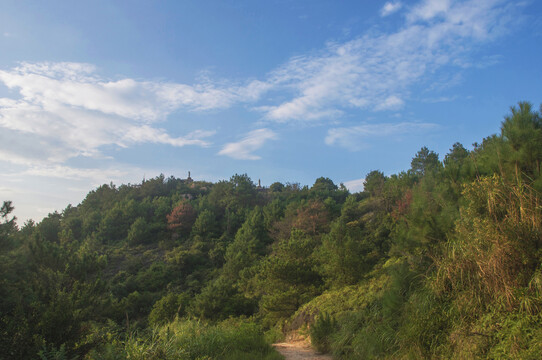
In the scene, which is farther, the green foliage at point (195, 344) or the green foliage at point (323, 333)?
the green foliage at point (323, 333)

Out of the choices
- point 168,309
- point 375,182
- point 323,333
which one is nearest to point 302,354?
point 323,333

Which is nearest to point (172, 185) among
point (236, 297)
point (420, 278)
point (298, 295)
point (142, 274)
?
point (142, 274)

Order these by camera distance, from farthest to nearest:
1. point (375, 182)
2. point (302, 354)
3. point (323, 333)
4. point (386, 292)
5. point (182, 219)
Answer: point (182, 219) → point (375, 182) → point (323, 333) → point (302, 354) → point (386, 292)

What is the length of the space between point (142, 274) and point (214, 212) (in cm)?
1668

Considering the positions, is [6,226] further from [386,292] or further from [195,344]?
[386,292]

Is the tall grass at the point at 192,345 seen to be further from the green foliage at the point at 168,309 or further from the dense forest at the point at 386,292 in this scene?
the green foliage at the point at 168,309

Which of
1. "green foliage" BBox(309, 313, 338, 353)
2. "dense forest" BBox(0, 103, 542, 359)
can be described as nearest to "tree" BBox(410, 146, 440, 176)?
"dense forest" BBox(0, 103, 542, 359)

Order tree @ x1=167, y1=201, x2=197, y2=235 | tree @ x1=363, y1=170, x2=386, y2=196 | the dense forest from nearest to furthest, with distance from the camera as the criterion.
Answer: the dense forest < tree @ x1=363, y1=170, x2=386, y2=196 < tree @ x1=167, y1=201, x2=197, y2=235

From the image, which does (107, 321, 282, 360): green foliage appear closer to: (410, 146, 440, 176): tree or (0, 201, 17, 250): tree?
(0, 201, 17, 250): tree

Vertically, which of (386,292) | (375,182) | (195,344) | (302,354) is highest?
(375,182)

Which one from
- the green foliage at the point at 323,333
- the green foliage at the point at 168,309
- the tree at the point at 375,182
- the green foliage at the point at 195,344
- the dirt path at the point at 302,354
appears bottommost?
the green foliage at the point at 168,309

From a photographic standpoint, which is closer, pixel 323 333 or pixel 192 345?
pixel 192 345

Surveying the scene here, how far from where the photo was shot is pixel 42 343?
493 cm

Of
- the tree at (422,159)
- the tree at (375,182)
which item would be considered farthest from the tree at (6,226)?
the tree at (422,159)
